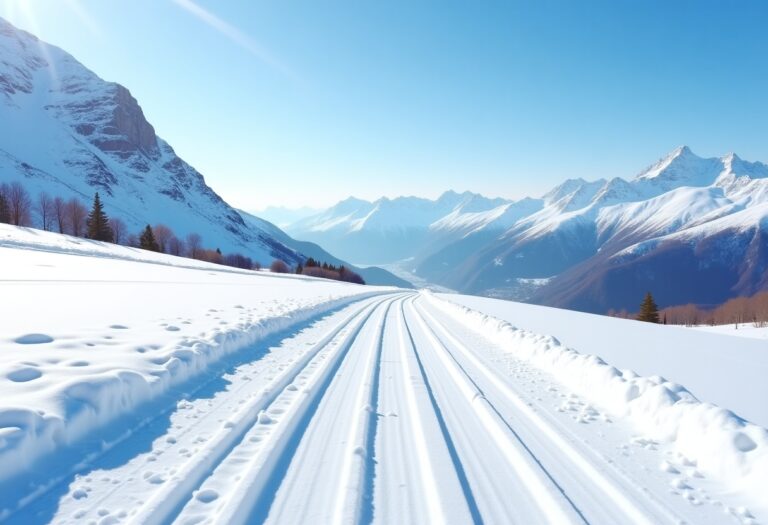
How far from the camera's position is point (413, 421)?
5.15m

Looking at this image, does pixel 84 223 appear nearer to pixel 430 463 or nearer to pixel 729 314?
pixel 430 463

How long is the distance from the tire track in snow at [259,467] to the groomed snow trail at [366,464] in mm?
13

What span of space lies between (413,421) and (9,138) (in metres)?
278

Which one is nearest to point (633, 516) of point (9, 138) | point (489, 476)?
point (489, 476)

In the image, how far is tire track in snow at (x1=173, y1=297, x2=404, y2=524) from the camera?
3.12m

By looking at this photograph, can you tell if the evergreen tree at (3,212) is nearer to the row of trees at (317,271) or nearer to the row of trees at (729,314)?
the row of trees at (317,271)

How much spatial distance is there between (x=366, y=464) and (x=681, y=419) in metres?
3.96

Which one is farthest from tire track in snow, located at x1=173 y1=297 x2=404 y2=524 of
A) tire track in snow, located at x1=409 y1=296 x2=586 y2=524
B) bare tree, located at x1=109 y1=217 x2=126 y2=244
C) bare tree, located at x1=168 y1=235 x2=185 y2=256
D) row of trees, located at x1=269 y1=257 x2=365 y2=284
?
bare tree, located at x1=168 y1=235 x2=185 y2=256

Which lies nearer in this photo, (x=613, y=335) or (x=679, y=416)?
(x=679, y=416)

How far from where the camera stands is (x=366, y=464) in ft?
13.1

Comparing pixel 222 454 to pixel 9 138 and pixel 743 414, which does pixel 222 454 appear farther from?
pixel 9 138

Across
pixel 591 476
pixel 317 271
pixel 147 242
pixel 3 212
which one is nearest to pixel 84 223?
pixel 3 212

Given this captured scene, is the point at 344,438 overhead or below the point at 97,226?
below

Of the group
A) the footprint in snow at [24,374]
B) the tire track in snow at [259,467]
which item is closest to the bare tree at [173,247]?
the footprint in snow at [24,374]
